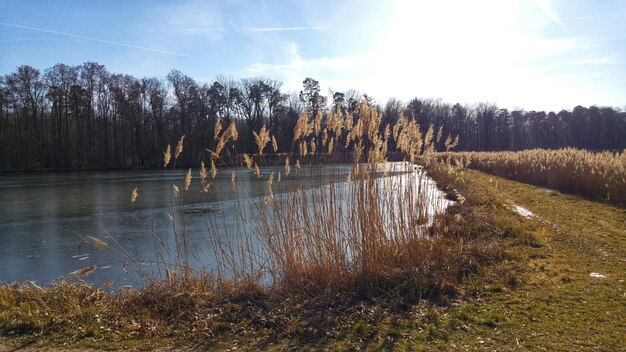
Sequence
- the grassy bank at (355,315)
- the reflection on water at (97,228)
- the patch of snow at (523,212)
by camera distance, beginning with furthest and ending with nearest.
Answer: the patch of snow at (523,212), the reflection on water at (97,228), the grassy bank at (355,315)

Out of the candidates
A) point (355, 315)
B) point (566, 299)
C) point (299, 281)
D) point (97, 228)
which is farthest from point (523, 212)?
point (97, 228)

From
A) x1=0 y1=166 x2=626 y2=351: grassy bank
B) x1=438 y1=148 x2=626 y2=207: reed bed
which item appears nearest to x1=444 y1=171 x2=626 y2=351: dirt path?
x1=0 y1=166 x2=626 y2=351: grassy bank

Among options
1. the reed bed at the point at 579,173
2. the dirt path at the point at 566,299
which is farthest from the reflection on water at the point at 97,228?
the reed bed at the point at 579,173

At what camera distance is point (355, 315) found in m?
4.02

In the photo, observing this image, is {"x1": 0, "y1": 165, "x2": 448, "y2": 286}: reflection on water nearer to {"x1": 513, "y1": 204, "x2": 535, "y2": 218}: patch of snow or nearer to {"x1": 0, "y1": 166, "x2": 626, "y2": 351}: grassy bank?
{"x1": 0, "y1": 166, "x2": 626, "y2": 351}: grassy bank

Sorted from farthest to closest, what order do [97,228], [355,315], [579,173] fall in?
[579,173] → [97,228] → [355,315]

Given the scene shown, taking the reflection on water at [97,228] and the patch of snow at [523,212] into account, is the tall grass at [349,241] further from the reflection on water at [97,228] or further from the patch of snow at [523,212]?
the patch of snow at [523,212]

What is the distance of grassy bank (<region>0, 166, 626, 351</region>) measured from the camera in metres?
3.43

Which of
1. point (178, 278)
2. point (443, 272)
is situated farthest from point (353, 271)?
point (178, 278)

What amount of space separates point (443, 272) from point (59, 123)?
56.5 meters

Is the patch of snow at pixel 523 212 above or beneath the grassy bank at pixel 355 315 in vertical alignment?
above

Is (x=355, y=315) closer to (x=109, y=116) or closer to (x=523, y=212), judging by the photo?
(x=523, y=212)

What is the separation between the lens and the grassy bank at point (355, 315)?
343 cm

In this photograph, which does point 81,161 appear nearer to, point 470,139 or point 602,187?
point 602,187
